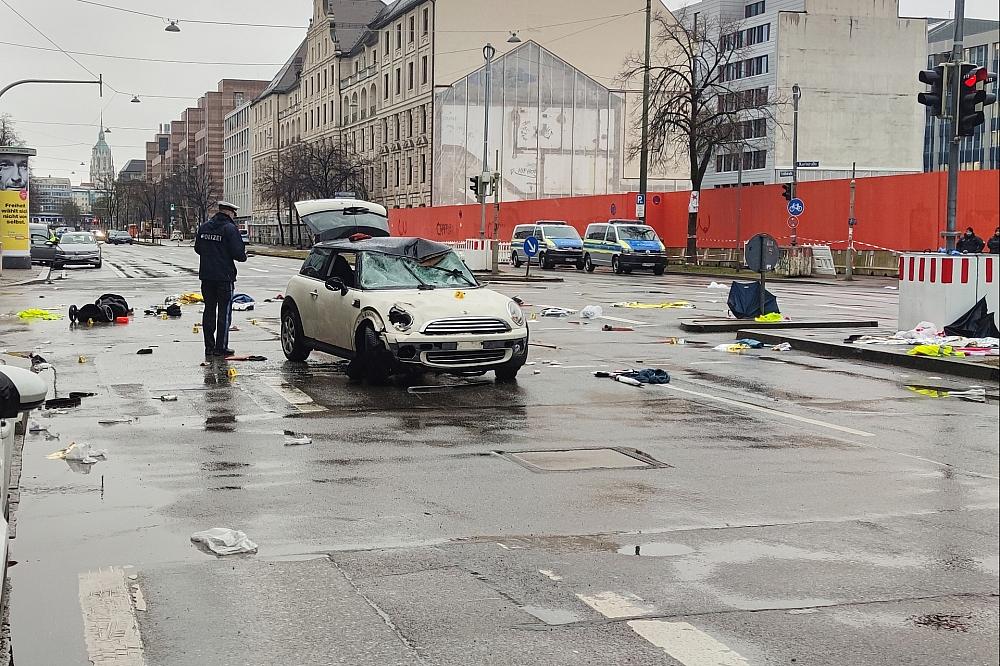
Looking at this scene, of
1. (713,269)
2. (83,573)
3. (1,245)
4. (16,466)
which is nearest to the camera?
(83,573)

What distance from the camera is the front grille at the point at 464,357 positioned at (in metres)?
12.5

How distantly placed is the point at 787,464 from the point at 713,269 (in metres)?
40.1

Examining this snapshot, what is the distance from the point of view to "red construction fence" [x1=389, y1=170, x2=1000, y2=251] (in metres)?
38.8

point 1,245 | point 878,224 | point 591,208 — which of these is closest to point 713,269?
point 878,224

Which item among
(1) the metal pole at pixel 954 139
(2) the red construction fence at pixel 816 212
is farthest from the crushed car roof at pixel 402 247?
(2) the red construction fence at pixel 816 212

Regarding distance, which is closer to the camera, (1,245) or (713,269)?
(1,245)

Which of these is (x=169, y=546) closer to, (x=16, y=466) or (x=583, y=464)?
(x=16, y=466)

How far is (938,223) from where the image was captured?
39812mm

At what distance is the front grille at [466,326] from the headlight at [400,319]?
205 millimetres

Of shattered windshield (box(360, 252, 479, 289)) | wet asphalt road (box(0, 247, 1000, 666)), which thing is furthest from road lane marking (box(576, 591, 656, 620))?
shattered windshield (box(360, 252, 479, 289))

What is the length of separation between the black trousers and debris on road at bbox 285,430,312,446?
241 inches

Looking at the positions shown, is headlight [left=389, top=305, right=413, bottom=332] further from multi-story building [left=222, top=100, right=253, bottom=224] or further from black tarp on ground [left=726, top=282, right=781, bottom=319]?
multi-story building [left=222, top=100, right=253, bottom=224]

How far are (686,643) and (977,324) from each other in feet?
41.6

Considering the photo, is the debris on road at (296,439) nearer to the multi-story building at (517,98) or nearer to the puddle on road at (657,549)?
the puddle on road at (657,549)
